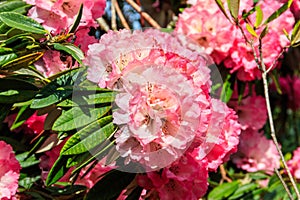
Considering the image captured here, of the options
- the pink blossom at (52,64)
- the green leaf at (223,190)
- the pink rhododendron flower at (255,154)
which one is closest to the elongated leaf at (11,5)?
the pink blossom at (52,64)

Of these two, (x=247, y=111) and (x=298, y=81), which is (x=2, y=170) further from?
(x=298, y=81)

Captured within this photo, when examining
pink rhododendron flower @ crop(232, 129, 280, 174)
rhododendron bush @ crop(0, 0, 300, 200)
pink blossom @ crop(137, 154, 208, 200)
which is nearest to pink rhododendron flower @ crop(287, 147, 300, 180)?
pink rhododendron flower @ crop(232, 129, 280, 174)

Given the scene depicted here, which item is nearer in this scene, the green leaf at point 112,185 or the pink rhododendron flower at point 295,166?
the green leaf at point 112,185

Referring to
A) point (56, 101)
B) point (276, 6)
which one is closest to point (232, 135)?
point (56, 101)

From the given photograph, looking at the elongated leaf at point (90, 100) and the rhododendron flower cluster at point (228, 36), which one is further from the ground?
the elongated leaf at point (90, 100)

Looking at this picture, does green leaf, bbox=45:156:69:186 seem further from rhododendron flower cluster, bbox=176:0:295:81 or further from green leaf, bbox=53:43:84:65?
rhododendron flower cluster, bbox=176:0:295:81

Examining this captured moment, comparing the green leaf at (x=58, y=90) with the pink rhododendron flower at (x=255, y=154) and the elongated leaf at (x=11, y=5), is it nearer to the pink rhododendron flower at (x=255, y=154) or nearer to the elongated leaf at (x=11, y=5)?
the elongated leaf at (x=11, y=5)

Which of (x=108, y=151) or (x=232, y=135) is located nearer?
(x=108, y=151)
